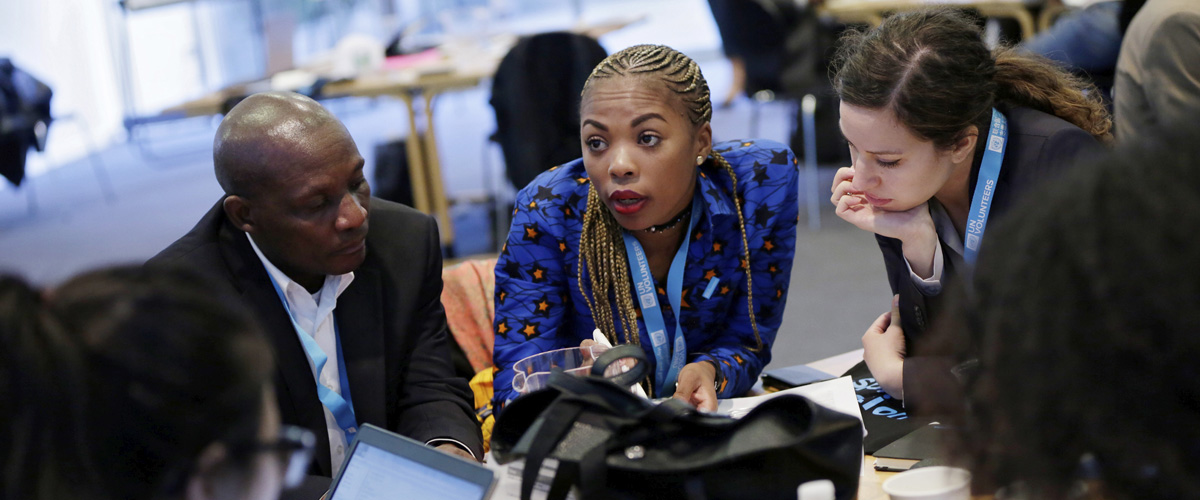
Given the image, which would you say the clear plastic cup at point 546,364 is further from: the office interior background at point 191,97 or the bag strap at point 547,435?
the office interior background at point 191,97

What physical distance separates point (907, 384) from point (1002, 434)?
77 centimetres

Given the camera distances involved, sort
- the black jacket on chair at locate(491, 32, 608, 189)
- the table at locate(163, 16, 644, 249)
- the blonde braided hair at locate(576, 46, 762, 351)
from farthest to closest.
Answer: the table at locate(163, 16, 644, 249) → the black jacket on chair at locate(491, 32, 608, 189) → the blonde braided hair at locate(576, 46, 762, 351)

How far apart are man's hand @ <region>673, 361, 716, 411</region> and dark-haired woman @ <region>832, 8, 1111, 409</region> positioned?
0.92ft

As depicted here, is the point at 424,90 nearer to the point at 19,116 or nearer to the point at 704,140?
the point at 704,140

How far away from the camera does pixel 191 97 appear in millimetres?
6324

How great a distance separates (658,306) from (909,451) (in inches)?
22.5

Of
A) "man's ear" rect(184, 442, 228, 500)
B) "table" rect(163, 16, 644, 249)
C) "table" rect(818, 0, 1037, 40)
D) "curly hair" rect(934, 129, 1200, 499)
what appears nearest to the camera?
"curly hair" rect(934, 129, 1200, 499)

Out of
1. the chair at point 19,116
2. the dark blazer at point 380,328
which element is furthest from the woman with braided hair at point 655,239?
the chair at point 19,116

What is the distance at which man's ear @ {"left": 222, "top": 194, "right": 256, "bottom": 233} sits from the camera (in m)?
1.68

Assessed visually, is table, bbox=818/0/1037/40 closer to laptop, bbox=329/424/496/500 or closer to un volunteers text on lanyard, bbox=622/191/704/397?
un volunteers text on lanyard, bbox=622/191/704/397

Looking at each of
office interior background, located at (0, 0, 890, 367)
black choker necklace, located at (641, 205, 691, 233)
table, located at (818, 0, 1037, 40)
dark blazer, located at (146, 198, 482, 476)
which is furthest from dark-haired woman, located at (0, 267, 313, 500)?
table, located at (818, 0, 1037, 40)

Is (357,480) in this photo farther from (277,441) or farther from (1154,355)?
(1154,355)

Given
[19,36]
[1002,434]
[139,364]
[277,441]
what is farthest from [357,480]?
[19,36]

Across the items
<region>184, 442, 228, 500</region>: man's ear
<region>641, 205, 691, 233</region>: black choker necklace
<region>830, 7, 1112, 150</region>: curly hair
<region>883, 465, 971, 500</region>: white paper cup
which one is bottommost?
<region>883, 465, 971, 500</region>: white paper cup
